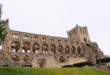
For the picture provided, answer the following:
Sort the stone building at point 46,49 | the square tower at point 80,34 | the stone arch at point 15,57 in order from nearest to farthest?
1. the stone building at point 46,49
2. the stone arch at point 15,57
3. the square tower at point 80,34

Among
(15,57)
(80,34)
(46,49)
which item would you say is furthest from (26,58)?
(80,34)

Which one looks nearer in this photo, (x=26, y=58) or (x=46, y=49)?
(x=26, y=58)

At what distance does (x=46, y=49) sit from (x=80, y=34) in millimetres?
22230

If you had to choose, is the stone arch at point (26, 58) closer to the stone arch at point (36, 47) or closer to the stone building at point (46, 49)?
the stone building at point (46, 49)

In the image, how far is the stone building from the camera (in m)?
39.0

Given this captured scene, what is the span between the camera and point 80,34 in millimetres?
67000

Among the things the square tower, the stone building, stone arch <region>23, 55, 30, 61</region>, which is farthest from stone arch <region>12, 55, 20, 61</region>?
the square tower

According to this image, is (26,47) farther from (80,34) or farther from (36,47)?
(80,34)

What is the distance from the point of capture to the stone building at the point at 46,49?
128 ft

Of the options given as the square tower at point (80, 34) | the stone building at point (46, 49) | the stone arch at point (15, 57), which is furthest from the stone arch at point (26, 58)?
the square tower at point (80, 34)

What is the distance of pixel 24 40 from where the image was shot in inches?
1962

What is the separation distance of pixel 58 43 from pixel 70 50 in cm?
676

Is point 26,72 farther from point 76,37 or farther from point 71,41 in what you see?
point 76,37

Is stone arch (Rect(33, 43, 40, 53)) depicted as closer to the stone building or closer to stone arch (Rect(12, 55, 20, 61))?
the stone building
